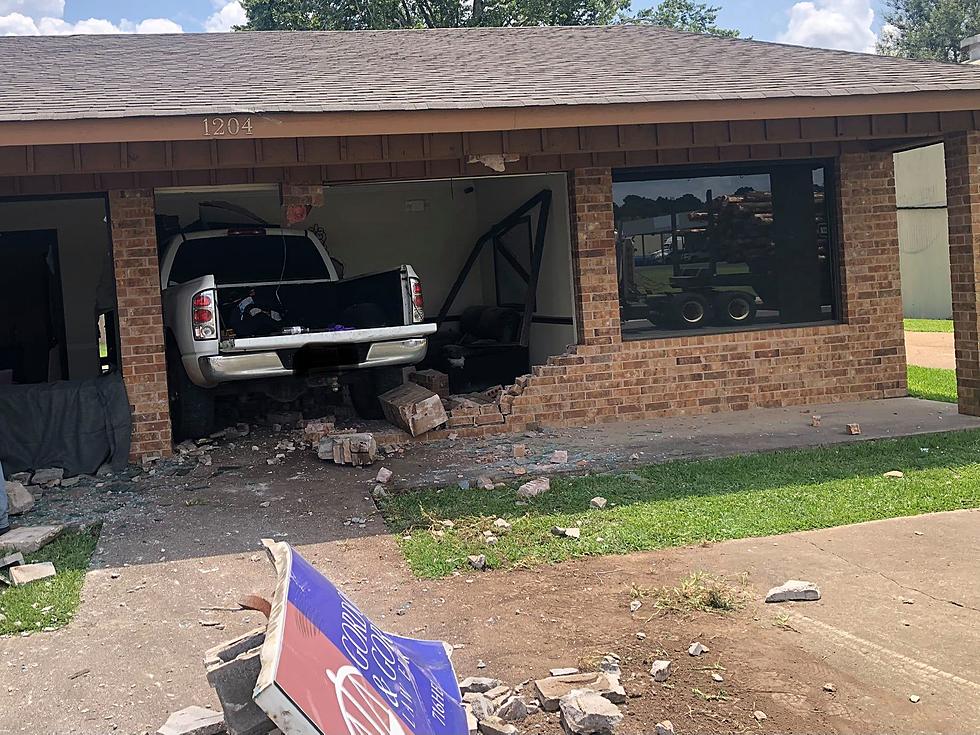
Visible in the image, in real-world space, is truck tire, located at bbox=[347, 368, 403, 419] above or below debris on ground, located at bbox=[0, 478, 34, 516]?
above

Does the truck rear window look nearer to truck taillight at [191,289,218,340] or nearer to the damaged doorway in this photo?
truck taillight at [191,289,218,340]

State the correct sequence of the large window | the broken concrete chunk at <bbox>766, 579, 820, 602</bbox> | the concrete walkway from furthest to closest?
the concrete walkway
the large window
the broken concrete chunk at <bbox>766, 579, 820, 602</bbox>

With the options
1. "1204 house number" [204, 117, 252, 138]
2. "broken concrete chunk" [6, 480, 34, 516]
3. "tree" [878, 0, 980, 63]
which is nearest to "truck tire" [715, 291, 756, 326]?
"1204 house number" [204, 117, 252, 138]

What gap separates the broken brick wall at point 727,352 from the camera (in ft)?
34.6

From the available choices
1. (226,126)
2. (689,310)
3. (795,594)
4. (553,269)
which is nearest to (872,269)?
(689,310)

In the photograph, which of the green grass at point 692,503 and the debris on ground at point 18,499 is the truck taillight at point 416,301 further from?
the debris on ground at point 18,499

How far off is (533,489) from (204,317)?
3.46 m

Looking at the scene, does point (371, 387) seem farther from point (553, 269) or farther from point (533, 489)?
point (533, 489)

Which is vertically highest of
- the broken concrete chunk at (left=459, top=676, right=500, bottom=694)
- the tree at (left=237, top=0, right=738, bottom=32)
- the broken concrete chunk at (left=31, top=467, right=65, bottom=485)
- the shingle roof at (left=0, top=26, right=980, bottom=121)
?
the tree at (left=237, top=0, right=738, bottom=32)

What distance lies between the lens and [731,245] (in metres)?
11.1

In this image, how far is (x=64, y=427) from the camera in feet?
30.1

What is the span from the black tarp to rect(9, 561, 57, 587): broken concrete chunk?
2975 mm

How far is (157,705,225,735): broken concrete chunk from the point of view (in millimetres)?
3719

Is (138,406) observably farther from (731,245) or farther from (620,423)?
(731,245)
